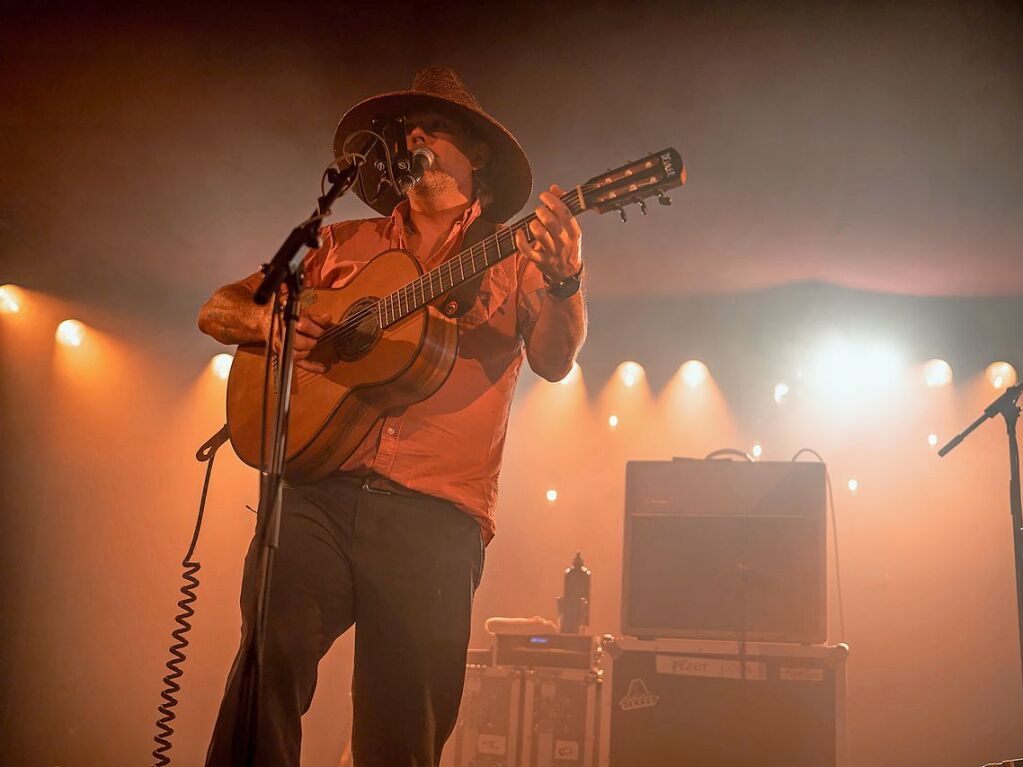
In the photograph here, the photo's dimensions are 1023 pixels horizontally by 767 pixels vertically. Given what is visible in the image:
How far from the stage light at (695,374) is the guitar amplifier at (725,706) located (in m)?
5.51

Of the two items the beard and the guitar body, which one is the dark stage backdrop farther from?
the guitar body

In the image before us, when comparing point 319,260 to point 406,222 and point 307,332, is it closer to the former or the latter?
point 406,222

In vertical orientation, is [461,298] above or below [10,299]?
below

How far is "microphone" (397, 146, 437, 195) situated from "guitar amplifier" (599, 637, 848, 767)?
2810mm

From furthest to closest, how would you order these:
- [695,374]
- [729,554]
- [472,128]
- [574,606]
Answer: [695,374] < [574,606] < [729,554] < [472,128]

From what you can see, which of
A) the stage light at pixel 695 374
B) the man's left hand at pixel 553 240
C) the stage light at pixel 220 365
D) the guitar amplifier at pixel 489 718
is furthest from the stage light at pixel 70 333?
the man's left hand at pixel 553 240

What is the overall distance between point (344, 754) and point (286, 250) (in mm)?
6167

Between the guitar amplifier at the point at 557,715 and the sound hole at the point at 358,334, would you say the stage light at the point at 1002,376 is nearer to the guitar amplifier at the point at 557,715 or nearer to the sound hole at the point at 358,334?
the guitar amplifier at the point at 557,715

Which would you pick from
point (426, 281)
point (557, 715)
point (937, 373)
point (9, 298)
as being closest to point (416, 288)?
point (426, 281)

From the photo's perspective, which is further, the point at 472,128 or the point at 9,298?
the point at 9,298

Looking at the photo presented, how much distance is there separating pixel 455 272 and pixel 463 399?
1.18ft

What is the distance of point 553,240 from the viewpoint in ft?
7.66

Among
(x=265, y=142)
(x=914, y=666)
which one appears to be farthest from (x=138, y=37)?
(x=914, y=666)

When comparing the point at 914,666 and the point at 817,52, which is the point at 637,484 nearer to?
the point at 817,52
